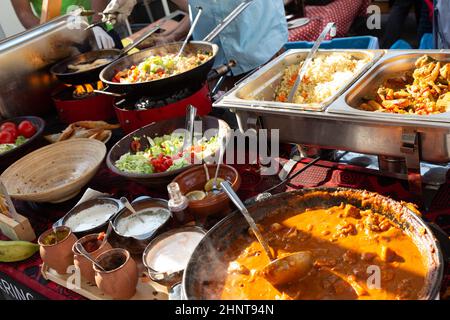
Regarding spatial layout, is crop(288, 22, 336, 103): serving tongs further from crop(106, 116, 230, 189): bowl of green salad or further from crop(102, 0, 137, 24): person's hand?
crop(102, 0, 137, 24): person's hand

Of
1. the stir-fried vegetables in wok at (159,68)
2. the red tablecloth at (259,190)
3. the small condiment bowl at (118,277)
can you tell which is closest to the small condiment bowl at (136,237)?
the small condiment bowl at (118,277)

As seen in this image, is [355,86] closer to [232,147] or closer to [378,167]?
[378,167]

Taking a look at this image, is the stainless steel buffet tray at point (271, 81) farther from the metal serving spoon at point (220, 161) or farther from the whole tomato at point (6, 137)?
the whole tomato at point (6, 137)

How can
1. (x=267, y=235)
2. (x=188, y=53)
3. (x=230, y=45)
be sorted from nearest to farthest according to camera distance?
(x=267, y=235)
(x=188, y=53)
(x=230, y=45)

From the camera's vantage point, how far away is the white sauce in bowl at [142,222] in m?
1.58

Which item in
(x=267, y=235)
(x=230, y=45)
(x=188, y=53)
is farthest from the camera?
(x=230, y=45)

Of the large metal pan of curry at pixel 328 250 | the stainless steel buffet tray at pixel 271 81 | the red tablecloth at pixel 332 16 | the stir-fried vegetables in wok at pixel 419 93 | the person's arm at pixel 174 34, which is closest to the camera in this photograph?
the large metal pan of curry at pixel 328 250

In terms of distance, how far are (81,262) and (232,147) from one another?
92 cm

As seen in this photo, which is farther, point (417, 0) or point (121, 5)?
point (417, 0)

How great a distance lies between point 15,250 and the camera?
1.70 meters

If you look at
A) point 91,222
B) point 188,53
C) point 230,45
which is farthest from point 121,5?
point 91,222

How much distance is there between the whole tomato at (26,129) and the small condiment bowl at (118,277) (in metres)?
1.48

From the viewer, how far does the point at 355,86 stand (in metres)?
1.81
